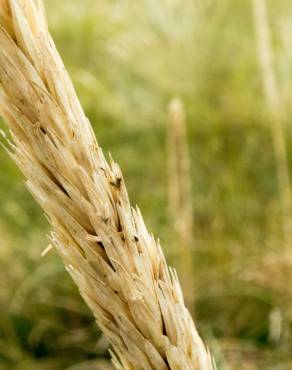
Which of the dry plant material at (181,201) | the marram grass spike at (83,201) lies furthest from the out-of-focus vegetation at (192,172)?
the marram grass spike at (83,201)

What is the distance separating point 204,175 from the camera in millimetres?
2287

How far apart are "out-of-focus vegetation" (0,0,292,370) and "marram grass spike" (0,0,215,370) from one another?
3.59 feet

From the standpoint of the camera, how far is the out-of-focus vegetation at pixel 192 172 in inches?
75.5

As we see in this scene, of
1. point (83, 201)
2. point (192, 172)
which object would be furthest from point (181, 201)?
point (83, 201)

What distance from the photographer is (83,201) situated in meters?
0.46

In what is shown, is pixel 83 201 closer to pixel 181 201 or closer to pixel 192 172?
pixel 181 201

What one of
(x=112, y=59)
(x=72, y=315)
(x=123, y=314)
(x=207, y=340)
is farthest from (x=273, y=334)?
(x=123, y=314)

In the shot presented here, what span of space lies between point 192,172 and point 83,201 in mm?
1855

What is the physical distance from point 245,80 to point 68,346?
3.46ft

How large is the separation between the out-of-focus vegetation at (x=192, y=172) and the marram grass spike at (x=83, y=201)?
109cm

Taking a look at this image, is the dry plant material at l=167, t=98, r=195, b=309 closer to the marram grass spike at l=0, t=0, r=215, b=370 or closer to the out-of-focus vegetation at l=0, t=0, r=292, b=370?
the out-of-focus vegetation at l=0, t=0, r=292, b=370

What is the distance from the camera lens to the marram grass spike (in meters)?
0.45

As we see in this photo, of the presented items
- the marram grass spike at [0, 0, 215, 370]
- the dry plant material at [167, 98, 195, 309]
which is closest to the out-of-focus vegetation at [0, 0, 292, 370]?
the dry plant material at [167, 98, 195, 309]

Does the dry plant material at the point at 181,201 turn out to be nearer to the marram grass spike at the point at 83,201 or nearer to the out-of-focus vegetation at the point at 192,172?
the out-of-focus vegetation at the point at 192,172
